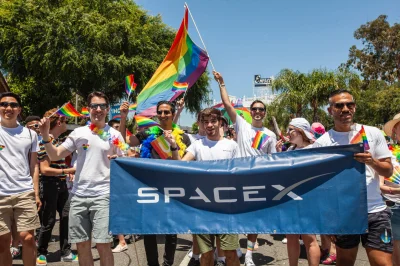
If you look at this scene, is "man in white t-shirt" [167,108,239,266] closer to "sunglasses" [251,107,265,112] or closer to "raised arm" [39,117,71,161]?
"raised arm" [39,117,71,161]

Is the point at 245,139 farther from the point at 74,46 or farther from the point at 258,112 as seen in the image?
the point at 74,46

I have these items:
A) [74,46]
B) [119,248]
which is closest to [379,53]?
[74,46]

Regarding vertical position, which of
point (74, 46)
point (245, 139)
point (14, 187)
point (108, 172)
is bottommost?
point (14, 187)

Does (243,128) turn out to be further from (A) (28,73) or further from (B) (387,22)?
(B) (387,22)

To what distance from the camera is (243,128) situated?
16.1ft

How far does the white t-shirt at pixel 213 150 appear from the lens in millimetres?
4004

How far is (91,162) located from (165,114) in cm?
112

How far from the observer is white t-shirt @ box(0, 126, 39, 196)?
13.4ft

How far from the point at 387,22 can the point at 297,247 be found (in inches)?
1523

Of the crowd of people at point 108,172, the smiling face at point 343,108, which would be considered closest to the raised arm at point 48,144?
the crowd of people at point 108,172

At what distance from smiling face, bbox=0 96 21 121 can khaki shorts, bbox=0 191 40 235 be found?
86 cm

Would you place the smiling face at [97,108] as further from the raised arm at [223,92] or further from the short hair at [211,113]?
the raised arm at [223,92]

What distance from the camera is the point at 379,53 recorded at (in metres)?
37.3

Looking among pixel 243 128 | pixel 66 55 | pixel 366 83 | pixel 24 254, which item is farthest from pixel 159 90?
pixel 366 83
